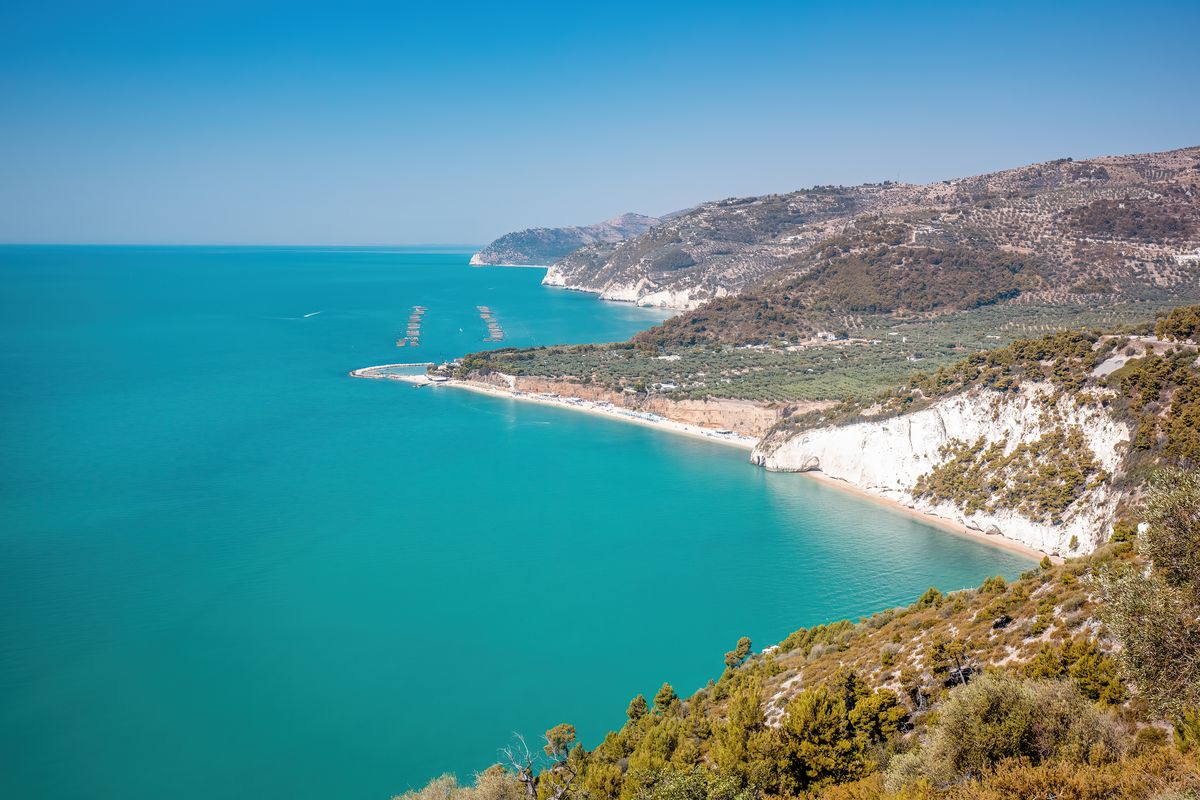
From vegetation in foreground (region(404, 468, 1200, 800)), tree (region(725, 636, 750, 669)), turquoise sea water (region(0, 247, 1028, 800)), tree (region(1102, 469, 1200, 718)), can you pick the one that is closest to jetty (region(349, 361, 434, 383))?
turquoise sea water (region(0, 247, 1028, 800))

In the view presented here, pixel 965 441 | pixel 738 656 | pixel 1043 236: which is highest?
pixel 1043 236

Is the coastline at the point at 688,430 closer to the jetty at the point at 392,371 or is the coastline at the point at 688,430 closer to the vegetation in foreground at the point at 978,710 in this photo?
the jetty at the point at 392,371

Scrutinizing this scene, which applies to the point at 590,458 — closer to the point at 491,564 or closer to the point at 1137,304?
the point at 491,564

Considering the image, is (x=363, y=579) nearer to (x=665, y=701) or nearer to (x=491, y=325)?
(x=665, y=701)

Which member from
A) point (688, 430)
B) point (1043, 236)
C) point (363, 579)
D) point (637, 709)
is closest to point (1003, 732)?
point (637, 709)

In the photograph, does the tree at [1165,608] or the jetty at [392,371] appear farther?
the jetty at [392,371]

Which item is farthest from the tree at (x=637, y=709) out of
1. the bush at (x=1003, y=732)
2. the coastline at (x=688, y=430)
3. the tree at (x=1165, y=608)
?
the coastline at (x=688, y=430)
